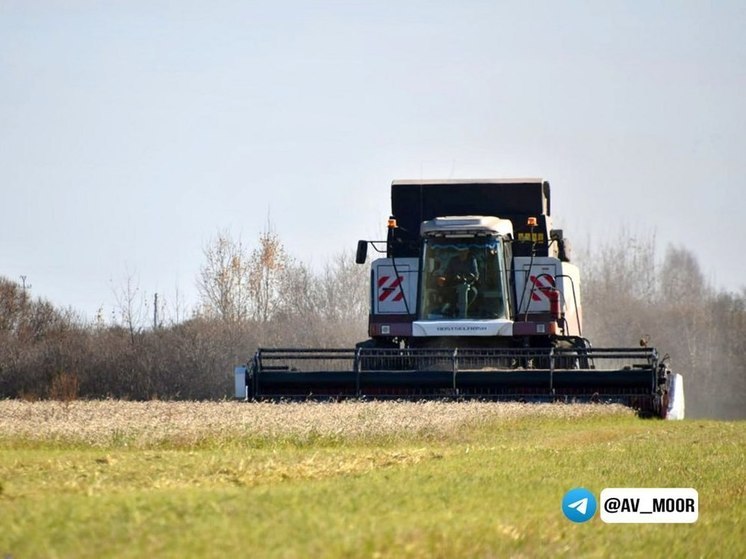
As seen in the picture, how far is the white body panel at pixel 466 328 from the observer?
23812mm

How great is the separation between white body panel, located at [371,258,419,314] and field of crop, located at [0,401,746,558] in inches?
229

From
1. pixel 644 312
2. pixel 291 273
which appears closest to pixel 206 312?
pixel 291 273

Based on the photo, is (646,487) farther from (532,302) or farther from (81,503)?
(532,302)

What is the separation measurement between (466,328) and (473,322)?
16 centimetres

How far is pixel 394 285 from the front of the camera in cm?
2495

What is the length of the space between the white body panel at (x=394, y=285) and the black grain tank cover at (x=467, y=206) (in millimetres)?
253

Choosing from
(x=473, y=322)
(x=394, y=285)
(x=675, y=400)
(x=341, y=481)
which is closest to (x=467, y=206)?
(x=394, y=285)

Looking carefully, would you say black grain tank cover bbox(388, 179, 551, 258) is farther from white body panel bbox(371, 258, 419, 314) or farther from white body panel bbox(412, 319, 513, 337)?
white body panel bbox(412, 319, 513, 337)

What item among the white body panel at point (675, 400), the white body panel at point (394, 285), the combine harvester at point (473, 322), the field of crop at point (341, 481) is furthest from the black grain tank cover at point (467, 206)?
the field of crop at point (341, 481)

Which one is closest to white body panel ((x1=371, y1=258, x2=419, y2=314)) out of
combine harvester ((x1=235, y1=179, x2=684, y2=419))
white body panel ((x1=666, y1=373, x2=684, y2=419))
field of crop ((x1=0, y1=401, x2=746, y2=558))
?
combine harvester ((x1=235, y1=179, x2=684, y2=419))

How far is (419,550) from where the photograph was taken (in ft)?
22.7

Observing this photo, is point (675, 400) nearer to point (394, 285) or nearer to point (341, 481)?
point (394, 285)

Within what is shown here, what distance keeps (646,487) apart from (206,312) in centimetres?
3660

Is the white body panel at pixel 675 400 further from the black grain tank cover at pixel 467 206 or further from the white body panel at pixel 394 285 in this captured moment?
the white body panel at pixel 394 285
